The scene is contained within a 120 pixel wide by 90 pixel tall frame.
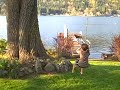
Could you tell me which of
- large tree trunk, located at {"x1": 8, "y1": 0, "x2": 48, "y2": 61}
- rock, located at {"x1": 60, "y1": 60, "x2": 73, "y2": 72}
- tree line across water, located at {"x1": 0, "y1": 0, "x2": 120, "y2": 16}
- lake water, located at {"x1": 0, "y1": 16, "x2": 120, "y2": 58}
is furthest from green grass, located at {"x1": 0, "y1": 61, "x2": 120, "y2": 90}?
tree line across water, located at {"x1": 0, "y1": 0, "x2": 120, "y2": 16}

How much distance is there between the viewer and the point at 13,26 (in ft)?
Answer: 42.1

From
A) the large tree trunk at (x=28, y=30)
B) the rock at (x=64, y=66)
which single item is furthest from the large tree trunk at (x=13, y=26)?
the rock at (x=64, y=66)

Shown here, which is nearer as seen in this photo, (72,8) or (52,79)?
(52,79)

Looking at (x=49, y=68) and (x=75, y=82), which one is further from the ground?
(x=49, y=68)

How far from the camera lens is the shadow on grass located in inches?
399

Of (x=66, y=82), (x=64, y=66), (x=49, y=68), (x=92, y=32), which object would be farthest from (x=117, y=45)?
(x=92, y=32)

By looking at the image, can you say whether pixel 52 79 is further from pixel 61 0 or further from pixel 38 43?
pixel 61 0

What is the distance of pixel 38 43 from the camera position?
1266 centimetres

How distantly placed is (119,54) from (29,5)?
9256 millimetres

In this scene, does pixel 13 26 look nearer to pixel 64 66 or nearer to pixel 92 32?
pixel 64 66

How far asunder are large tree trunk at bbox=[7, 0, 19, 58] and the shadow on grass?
2.26m

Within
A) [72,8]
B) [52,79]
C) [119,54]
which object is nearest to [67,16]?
[72,8]

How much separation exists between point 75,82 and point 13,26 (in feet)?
11.4

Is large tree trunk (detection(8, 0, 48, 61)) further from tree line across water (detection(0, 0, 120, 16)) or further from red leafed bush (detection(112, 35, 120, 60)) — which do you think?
tree line across water (detection(0, 0, 120, 16))
